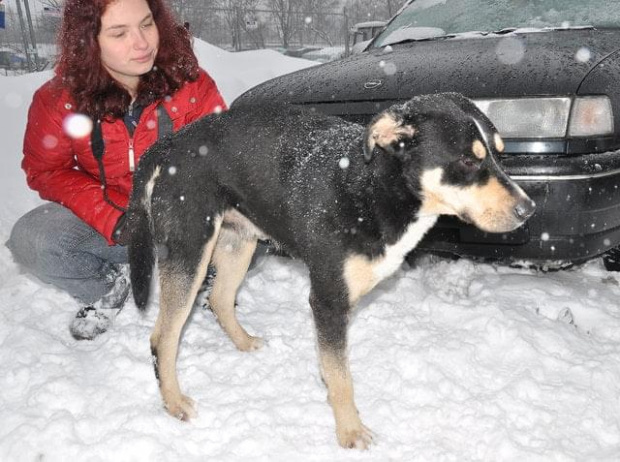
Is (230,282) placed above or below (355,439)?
above

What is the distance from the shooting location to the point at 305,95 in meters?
3.92

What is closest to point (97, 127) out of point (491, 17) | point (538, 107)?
point (538, 107)

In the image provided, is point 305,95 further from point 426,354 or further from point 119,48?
point 426,354

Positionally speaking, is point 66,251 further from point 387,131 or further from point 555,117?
point 555,117

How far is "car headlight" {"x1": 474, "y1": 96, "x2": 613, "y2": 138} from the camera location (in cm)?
304

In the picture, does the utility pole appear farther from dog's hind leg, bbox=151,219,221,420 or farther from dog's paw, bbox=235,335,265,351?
dog's hind leg, bbox=151,219,221,420

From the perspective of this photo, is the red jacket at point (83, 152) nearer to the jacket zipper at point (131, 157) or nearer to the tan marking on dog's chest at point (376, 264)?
the jacket zipper at point (131, 157)

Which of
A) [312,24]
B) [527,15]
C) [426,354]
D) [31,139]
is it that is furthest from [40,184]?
[312,24]

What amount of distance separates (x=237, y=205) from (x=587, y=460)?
2.01 meters

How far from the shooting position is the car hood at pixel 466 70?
3.19m

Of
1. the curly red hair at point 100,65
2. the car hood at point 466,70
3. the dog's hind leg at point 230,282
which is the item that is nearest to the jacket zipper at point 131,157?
the curly red hair at point 100,65

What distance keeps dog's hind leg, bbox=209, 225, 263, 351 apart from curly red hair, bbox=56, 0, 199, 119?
1.03m

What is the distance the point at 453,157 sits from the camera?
2.37m

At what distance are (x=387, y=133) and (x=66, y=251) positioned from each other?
7.22 ft
